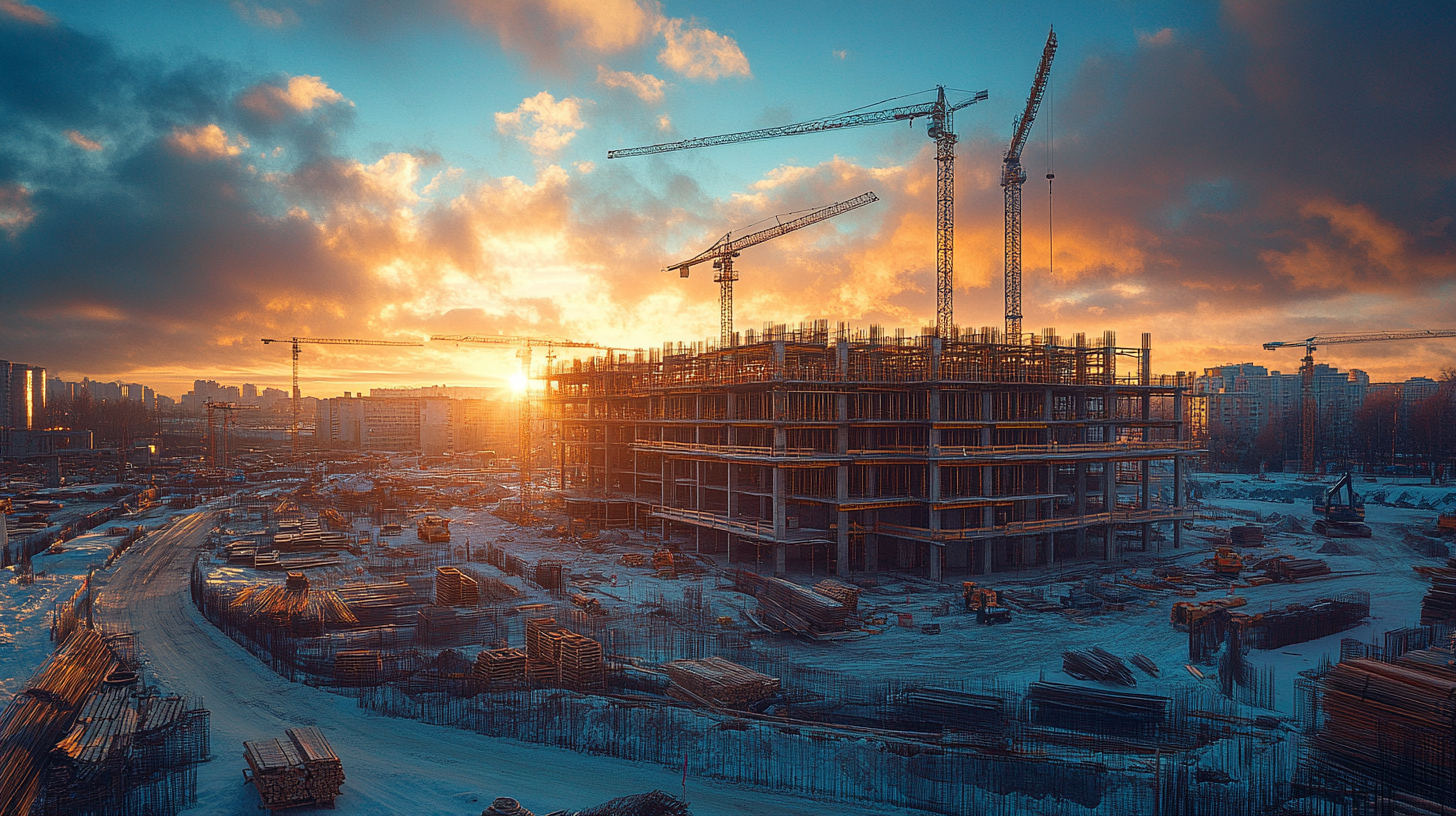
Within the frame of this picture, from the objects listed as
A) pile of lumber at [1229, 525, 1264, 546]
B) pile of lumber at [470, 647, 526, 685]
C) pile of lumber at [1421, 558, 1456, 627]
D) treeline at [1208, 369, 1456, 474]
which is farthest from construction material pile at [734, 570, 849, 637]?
treeline at [1208, 369, 1456, 474]

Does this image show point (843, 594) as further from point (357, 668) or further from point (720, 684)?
point (357, 668)

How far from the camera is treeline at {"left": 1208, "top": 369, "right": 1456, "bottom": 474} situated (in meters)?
87.1

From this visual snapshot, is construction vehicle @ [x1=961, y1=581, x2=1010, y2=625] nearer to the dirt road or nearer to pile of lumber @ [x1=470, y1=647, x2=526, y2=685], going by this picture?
the dirt road

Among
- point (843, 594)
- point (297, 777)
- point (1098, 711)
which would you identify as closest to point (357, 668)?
point (297, 777)

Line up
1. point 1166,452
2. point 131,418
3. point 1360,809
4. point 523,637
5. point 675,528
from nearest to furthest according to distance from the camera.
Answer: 1. point 1360,809
2. point 523,637
3. point 1166,452
4. point 675,528
5. point 131,418

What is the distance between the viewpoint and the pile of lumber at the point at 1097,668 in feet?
63.0

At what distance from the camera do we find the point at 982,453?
34719 millimetres

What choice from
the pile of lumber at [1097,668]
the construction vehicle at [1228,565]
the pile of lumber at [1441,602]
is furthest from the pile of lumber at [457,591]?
the pile of lumber at [1441,602]

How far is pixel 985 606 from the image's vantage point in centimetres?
2658

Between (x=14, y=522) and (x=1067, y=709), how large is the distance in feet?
231

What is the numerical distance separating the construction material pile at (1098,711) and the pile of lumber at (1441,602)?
17.2m

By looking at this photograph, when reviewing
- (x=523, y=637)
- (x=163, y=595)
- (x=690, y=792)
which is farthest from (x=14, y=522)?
(x=690, y=792)

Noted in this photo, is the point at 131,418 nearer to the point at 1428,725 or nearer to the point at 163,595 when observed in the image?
the point at 163,595

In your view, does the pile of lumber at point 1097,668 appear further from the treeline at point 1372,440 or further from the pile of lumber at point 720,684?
the treeline at point 1372,440
